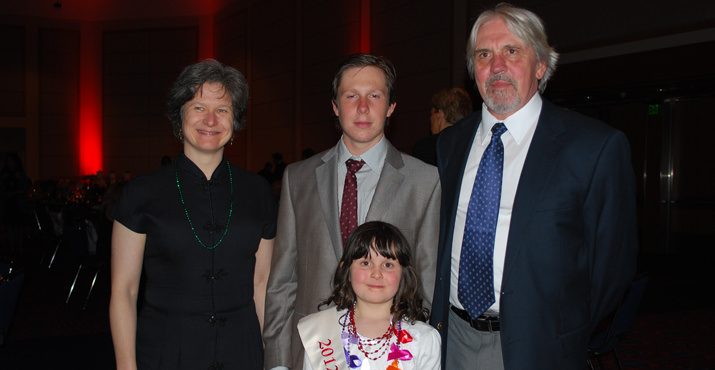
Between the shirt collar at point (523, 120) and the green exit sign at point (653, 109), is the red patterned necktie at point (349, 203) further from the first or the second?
the green exit sign at point (653, 109)

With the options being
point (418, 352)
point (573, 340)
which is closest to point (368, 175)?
point (418, 352)

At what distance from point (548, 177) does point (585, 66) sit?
17.8ft

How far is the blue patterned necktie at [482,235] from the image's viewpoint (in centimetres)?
167

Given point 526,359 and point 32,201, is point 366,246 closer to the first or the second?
point 526,359

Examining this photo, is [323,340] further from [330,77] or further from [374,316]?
[330,77]

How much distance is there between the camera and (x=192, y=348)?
171cm

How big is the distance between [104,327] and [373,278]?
13.0ft

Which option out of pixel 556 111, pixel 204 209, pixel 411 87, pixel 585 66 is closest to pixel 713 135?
pixel 585 66

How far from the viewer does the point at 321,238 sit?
1.83 meters

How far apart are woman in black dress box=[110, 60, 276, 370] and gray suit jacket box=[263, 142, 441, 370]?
0.26 ft

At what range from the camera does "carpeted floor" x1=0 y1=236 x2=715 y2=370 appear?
3983mm

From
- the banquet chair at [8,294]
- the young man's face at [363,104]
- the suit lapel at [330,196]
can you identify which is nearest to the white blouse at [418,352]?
the suit lapel at [330,196]

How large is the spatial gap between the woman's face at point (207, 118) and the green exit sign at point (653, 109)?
7.67 metres

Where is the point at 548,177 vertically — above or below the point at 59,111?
below
